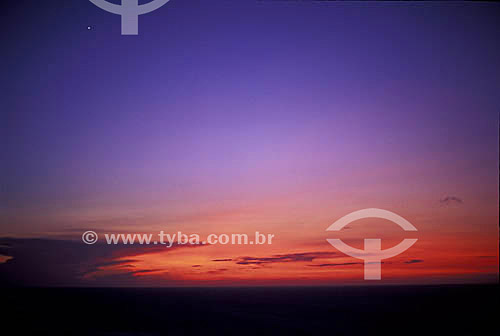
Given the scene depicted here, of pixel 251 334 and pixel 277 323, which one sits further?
pixel 277 323

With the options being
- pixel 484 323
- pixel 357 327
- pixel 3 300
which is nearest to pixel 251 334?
pixel 357 327

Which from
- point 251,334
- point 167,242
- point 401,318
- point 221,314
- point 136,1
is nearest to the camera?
point 136,1

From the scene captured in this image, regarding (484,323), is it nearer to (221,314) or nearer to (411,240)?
(411,240)

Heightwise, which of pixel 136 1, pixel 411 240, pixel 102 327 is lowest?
pixel 102 327

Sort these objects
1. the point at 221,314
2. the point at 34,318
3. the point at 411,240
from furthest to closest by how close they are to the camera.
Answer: the point at 221,314
the point at 34,318
the point at 411,240

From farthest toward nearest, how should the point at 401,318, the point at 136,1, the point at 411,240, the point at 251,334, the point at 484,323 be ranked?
the point at 401,318 < the point at 484,323 < the point at 251,334 < the point at 411,240 < the point at 136,1

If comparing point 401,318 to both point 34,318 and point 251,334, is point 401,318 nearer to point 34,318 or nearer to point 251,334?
point 251,334

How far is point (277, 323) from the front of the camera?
11461mm

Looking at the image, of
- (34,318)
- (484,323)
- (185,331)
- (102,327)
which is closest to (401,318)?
(484,323)

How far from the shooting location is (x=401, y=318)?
12820 mm

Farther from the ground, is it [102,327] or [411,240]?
[411,240]

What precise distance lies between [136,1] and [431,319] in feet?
40.4

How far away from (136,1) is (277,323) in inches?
343

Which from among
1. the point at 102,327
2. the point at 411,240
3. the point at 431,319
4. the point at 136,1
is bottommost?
the point at 431,319
